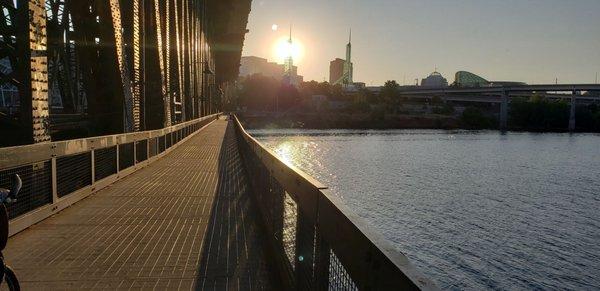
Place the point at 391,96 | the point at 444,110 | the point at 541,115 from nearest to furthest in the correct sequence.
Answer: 1. the point at 541,115
2. the point at 444,110
3. the point at 391,96

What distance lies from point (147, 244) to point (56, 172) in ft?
8.03

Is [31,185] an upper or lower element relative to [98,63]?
lower

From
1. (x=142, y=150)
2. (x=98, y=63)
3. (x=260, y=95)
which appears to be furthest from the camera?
(x=260, y=95)

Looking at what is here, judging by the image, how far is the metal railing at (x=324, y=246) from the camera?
2.07m

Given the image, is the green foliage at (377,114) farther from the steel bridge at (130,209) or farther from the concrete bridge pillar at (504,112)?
the steel bridge at (130,209)

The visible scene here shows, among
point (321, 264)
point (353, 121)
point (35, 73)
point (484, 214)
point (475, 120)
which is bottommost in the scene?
point (484, 214)

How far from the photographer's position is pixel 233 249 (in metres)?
5.87

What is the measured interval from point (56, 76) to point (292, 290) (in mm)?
19176

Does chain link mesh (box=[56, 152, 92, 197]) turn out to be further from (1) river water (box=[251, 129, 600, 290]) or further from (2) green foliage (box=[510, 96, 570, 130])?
(2) green foliage (box=[510, 96, 570, 130])

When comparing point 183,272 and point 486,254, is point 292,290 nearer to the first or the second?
point 183,272

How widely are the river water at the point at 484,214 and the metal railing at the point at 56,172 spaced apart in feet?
27.9

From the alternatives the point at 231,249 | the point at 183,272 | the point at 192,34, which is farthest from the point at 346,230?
the point at 192,34

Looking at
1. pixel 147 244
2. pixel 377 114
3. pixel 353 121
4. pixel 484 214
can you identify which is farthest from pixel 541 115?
pixel 147 244

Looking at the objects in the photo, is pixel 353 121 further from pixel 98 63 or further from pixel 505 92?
pixel 98 63
